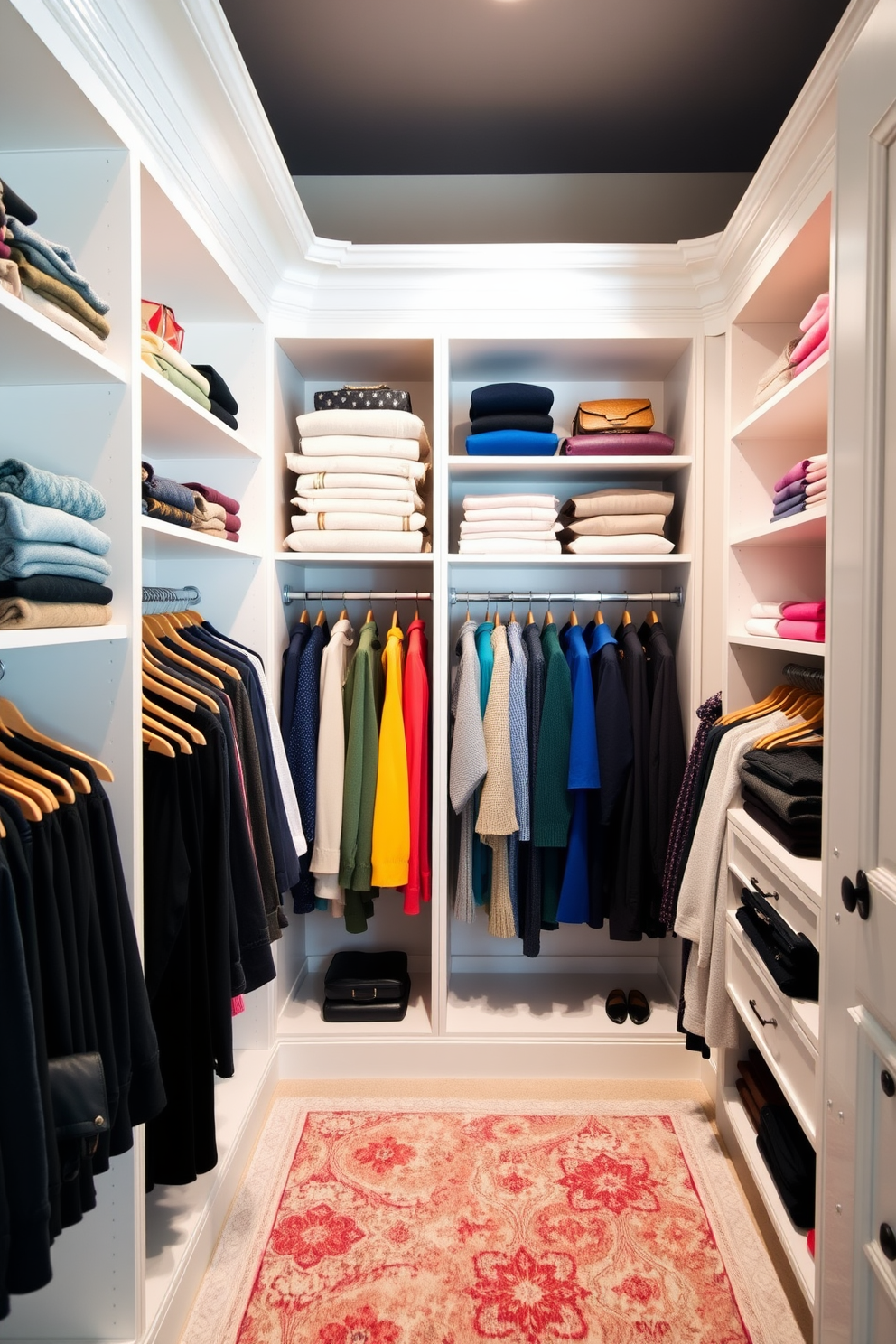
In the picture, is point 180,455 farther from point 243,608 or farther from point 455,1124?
point 455,1124

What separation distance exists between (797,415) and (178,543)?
1489mm

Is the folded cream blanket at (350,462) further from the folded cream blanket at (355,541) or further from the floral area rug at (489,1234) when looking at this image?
the floral area rug at (489,1234)

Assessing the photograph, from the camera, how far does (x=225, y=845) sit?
1590 millimetres

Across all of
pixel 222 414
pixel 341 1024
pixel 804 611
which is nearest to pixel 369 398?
pixel 222 414

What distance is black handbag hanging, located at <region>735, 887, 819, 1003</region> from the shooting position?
1521mm

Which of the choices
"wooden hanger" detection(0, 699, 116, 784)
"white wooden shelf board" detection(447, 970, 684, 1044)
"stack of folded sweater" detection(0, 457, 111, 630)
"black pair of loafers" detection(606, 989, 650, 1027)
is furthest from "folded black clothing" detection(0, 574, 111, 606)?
"black pair of loafers" detection(606, 989, 650, 1027)

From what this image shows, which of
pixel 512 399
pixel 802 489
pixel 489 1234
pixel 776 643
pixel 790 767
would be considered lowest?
pixel 489 1234

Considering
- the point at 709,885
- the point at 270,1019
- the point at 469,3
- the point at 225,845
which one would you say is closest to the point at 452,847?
the point at 270,1019

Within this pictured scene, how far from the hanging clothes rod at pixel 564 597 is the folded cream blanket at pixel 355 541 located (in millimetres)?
337

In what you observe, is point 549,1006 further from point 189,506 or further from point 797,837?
point 189,506

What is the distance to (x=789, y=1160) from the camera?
1.71m

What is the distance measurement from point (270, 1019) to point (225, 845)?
3.69 ft

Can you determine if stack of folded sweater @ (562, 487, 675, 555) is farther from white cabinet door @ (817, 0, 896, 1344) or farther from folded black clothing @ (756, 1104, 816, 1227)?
folded black clothing @ (756, 1104, 816, 1227)

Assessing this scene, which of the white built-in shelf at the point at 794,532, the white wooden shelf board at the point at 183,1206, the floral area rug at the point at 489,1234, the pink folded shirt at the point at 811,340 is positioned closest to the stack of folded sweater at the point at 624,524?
the white built-in shelf at the point at 794,532
